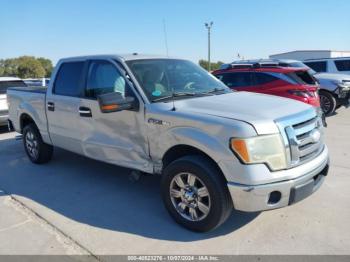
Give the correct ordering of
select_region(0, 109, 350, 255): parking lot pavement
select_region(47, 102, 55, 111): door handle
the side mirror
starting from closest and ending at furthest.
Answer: select_region(0, 109, 350, 255): parking lot pavement
the side mirror
select_region(47, 102, 55, 111): door handle

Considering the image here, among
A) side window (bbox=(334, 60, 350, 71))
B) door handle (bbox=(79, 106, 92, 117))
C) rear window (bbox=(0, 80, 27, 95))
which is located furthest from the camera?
side window (bbox=(334, 60, 350, 71))

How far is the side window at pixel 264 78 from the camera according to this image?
28.0ft

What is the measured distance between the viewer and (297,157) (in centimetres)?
329

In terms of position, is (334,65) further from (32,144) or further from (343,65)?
(32,144)

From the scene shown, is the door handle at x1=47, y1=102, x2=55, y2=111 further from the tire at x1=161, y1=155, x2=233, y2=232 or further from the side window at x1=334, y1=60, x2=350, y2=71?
the side window at x1=334, y1=60, x2=350, y2=71

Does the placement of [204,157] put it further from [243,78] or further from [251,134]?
[243,78]

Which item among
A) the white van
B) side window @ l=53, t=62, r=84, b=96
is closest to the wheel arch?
side window @ l=53, t=62, r=84, b=96

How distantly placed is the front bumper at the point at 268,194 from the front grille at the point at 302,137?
20 centimetres

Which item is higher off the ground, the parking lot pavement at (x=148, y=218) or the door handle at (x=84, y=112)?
the door handle at (x=84, y=112)

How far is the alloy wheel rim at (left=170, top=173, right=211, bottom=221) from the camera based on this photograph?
3.50 meters

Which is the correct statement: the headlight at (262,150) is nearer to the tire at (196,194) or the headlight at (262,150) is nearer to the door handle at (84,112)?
the tire at (196,194)

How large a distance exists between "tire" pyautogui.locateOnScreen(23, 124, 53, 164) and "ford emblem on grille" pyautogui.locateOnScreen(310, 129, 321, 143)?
446 cm

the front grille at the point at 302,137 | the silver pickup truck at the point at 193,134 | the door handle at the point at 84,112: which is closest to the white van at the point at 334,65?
the silver pickup truck at the point at 193,134

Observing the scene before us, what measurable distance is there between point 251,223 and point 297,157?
948mm
